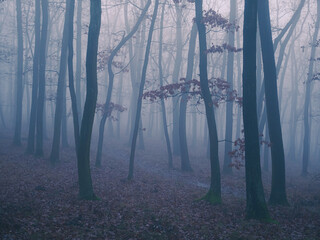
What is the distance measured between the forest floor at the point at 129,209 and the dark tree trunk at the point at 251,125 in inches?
23.0

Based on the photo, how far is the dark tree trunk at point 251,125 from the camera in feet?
31.2

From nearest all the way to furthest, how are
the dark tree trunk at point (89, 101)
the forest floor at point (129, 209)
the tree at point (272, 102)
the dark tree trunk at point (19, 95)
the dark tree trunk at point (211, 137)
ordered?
the forest floor at point (129, 209) → the dark tree trunk at point (89, 101) → the dark tree trunk at point (211, 137) → the tree at point (272, 102) → the dark tree trunk at point (19, 95)

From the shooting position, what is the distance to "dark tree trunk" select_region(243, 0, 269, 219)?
9.51 meters

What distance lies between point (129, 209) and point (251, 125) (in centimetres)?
540

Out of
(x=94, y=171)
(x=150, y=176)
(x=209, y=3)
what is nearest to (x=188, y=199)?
(x=150, y=176)

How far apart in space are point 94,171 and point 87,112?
7389mm

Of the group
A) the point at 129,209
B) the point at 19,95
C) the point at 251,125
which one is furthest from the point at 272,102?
the point at 19,95

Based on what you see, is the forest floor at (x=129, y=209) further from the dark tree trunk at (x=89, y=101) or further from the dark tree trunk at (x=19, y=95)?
the dark tree trunk at (x=19, y=95)

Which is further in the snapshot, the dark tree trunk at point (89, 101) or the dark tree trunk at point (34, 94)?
the dark tree trunk at point (34, 94)

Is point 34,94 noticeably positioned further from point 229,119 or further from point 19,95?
point 229,119

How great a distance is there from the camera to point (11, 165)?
50.1 feet

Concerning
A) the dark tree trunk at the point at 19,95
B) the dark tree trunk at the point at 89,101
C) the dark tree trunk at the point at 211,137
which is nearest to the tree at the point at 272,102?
the dark tree trunk at the point at 211,137

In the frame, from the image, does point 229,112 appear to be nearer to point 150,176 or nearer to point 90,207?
point 150,176

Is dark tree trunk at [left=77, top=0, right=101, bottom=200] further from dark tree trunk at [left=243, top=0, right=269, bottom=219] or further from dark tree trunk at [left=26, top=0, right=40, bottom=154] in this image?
dark tree trunk at [left=26, top=0, right=40, bottom=154]
